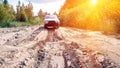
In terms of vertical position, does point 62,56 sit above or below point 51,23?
above

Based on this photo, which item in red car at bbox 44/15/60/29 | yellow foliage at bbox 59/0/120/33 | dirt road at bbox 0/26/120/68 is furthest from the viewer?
red car at bbox 44/15/60/29

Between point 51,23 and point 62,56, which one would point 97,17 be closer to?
point 51,23

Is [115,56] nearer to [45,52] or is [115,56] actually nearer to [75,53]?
[75,53]

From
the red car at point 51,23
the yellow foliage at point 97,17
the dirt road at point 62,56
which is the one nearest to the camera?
the dirt road at point 62,56

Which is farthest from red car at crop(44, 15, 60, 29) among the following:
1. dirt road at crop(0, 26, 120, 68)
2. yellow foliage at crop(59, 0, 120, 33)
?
dirt road at crop(0, 26, 120, 68)

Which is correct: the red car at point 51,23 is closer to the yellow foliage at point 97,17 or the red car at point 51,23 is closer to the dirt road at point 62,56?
the yellow foliage at point 97,17

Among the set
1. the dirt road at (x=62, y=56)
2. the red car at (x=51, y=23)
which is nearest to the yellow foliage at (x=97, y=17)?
the red car at (x=51, y=23)

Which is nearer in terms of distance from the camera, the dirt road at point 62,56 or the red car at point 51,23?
the dirt road at point 62,56

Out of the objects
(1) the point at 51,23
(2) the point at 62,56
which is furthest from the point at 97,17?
(2) the point at 62,56

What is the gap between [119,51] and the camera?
19.8 metres

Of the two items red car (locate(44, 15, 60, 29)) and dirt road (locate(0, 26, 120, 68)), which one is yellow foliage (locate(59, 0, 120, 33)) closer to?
red car (locate(44, 15, 60, 29))

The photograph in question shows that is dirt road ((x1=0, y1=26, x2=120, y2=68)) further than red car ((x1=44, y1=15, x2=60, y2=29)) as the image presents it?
No

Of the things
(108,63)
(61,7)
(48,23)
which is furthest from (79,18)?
(108,63)

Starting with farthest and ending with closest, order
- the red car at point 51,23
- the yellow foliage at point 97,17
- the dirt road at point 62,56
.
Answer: the red car at point 51,23
the yellow foliage at point 97,17
the dirt road at point 62,56
